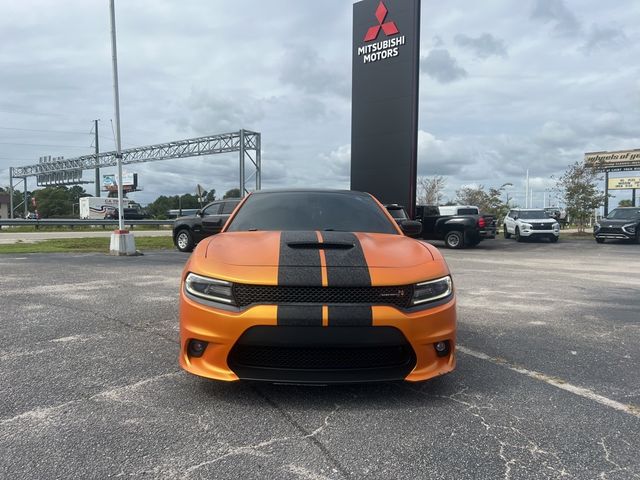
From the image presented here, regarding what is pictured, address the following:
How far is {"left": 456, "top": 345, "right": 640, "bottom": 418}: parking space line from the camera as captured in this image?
313 centimetres

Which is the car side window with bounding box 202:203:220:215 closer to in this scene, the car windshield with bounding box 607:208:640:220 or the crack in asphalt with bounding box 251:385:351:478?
the crack in asphalt with bounding box 251:385:351:478

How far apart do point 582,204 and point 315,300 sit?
30.9 meters

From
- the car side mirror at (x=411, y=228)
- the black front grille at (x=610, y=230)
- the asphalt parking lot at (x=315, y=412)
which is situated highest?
the car side mirror at (x=411, y=228)

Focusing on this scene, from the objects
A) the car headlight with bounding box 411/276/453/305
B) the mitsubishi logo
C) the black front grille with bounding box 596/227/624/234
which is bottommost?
the black front grille with bounding box 596/227/624/234

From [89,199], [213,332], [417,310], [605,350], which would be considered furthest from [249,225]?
[89,199]

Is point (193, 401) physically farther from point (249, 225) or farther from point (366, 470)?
point (249, 225)

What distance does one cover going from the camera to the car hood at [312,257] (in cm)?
300

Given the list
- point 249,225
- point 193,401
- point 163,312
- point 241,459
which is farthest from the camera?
point 163,312

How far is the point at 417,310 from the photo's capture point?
297cm

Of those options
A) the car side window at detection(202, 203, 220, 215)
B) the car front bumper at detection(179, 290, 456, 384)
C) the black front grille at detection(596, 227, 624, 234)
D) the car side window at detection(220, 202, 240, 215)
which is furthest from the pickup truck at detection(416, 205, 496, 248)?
the car front bumper at detection(179, 290, 456, 384)

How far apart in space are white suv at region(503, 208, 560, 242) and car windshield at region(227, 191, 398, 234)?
66.0 ft

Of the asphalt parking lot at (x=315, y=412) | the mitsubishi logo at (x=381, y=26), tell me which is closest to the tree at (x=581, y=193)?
the mitsubishi logo at (x=381, y=26)

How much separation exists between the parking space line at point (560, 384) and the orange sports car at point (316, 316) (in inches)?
39.7

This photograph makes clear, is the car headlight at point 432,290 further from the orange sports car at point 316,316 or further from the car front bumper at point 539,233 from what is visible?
the car front bumper at point 539,233
